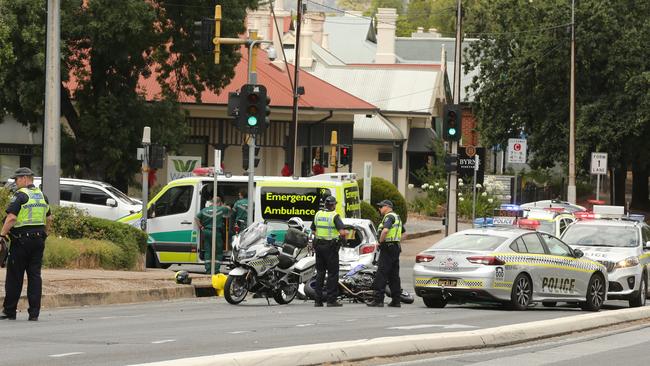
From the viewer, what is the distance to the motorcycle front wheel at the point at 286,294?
2211 cm

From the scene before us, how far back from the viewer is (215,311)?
20000mm

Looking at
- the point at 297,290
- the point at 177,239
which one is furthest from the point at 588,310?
the point at 177,239

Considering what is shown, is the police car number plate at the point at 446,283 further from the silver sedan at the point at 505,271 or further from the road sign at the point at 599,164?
the road sign at the point at 599,164

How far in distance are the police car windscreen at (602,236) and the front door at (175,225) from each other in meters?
7.97

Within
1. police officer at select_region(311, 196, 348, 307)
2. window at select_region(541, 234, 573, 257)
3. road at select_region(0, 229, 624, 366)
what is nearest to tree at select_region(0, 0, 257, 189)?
road at select_region(0, 229, 624, 366)

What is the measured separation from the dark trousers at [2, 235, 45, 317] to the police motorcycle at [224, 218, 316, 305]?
15.2 feet

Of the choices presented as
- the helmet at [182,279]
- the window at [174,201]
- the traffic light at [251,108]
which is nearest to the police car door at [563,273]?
the helmet at [182,279]

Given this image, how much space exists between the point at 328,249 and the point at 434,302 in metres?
2.32

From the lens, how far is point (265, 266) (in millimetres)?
21812

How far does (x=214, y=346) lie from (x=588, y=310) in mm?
10510

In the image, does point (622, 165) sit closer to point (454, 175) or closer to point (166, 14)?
point (454, 175)

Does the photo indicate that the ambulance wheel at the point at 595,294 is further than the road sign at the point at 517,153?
→ No

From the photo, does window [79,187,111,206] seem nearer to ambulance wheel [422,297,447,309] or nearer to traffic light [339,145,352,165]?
ambulance wheel [422,297,447,309]

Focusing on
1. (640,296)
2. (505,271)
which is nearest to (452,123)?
(640,296)
